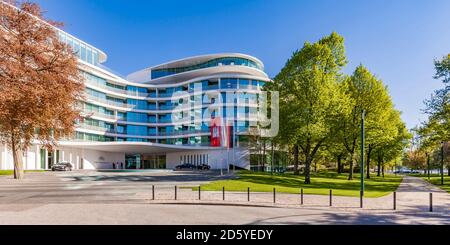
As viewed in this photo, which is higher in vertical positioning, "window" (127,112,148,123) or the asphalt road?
"window" (127,112,148,123)

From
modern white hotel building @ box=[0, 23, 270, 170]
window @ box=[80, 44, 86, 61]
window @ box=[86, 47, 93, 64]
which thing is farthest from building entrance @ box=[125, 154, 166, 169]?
window @ box=[80, 44, 86, 61]

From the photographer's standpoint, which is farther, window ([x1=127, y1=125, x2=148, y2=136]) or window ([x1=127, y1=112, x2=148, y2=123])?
window ([x1=127, y1=112, x2=148, y2=123])

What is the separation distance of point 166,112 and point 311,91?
50076mm

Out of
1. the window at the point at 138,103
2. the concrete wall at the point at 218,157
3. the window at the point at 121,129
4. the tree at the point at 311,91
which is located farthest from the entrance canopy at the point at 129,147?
the tree at the point at 311,91

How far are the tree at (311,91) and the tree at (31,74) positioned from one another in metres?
19.6

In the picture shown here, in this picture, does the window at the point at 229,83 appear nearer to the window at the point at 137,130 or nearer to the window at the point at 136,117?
the window at the point at 136,117

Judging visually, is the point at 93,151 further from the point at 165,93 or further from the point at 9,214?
the point at 9,214

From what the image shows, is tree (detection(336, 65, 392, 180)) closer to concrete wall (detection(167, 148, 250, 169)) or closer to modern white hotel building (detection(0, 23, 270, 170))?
modern white hotel building (detection(0, 23, 270, 170))

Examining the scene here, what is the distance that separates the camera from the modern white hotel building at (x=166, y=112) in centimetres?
6384

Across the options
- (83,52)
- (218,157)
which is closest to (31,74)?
(83,52)

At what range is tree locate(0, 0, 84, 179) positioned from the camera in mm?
15758

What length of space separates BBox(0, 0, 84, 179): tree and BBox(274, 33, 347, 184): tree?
1957 centimetres
